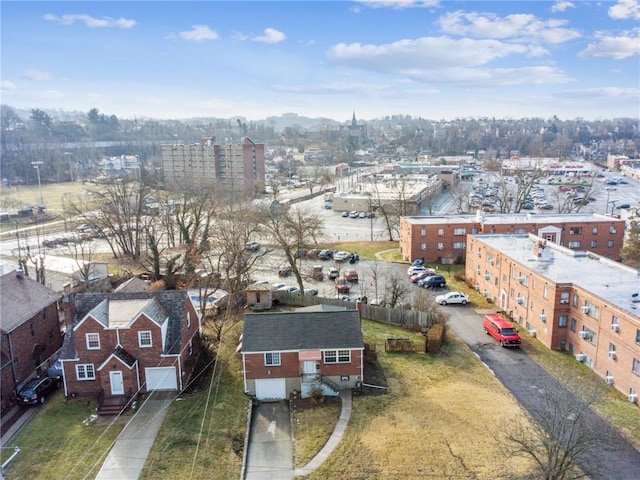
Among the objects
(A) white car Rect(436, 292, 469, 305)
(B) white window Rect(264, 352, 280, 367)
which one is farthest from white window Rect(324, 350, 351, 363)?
(A) white car Rect(436, 292, 469, 305)

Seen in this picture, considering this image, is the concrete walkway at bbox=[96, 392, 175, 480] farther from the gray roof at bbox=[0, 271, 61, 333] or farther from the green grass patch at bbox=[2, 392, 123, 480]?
the gray roof at bbox=[0, 271, 61, 333]

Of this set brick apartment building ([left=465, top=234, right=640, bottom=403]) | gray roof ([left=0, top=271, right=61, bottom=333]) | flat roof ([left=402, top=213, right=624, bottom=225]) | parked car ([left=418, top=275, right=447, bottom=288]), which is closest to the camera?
brick apartment building ([left=465, top=234, right=640, bottom=403])

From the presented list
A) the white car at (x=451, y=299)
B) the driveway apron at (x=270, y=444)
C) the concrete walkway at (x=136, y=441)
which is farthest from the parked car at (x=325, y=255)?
the concrete walkway at (x=136, y=441)

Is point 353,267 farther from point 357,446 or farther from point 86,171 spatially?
point 86,171

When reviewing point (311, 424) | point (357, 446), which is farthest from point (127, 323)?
point (357, 446)

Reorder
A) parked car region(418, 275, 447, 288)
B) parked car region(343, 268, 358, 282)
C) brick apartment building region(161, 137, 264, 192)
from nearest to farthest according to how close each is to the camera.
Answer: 1. parked car region(418, 275, 447, 288)
2. parked car region(343, 268, 358, 282)
3. brick apartment building region(161, 137, 264, 192)

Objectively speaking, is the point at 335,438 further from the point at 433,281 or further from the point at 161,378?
the point at 433,281
